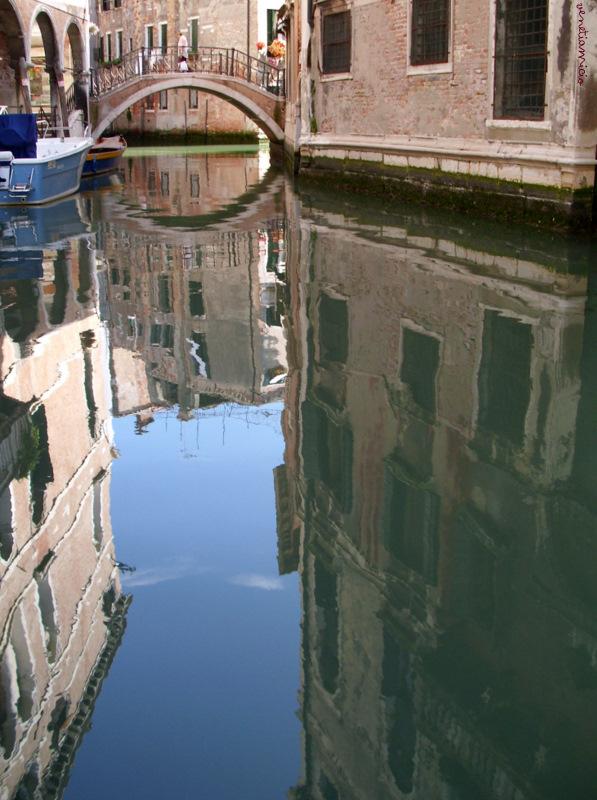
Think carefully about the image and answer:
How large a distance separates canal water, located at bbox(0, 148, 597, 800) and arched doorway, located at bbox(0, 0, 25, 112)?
1541 cm

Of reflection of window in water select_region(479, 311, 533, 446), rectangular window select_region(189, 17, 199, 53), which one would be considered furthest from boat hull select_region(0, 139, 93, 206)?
rectangular window select_region(189, 17, 199, 53)

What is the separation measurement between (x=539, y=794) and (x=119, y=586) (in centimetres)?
175

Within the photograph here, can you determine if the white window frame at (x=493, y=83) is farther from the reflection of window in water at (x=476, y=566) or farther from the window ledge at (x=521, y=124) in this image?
the reflection of window in water at (x=476, y=566)

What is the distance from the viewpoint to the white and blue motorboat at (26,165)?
16.8 meters

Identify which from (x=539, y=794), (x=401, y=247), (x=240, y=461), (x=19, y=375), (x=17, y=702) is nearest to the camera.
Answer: (x=539, y=794)

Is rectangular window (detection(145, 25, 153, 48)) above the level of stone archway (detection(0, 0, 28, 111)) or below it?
above

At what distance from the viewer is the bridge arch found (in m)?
29.1

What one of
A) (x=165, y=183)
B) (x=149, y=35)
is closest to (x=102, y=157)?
(x=165, y=183)

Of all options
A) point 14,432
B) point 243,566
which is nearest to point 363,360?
point 14,432

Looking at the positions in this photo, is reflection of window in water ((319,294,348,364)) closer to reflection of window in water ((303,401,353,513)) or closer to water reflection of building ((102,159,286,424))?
water reflection of building ((102,159,286,424))

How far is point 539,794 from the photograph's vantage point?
258 cm

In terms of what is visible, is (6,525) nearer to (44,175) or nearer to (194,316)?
(194,316)

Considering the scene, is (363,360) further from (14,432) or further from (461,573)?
(461,573)

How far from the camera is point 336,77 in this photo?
20516mm
